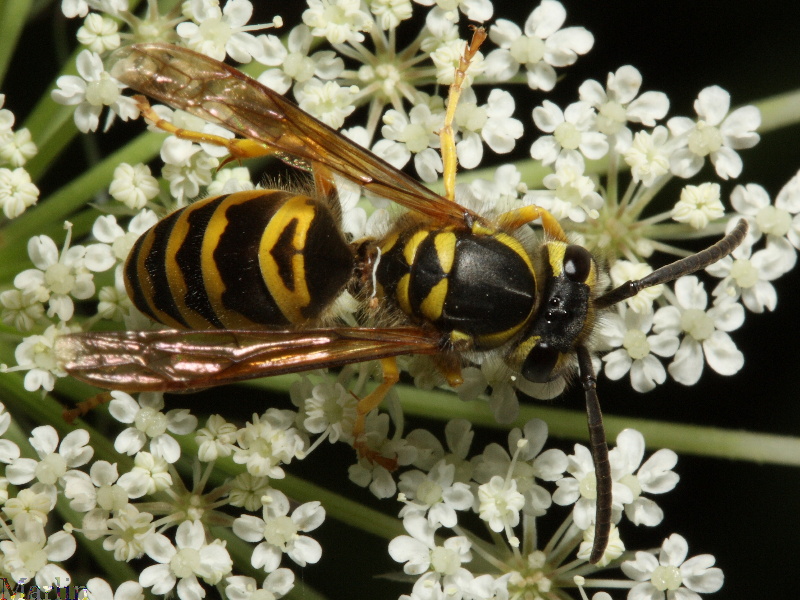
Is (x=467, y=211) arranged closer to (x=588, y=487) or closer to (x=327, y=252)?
(x=327, y=252)

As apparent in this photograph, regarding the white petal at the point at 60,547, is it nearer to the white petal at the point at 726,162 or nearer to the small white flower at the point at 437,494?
the small white flower at the point at 437,494

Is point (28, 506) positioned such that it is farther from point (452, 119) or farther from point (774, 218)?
point (774, 218)

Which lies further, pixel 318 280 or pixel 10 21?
pixel 10 21

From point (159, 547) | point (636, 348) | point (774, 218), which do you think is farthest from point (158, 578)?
point (774, 218)

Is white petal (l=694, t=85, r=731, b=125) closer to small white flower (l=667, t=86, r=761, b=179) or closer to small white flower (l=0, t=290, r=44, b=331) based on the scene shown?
small white flower (l=667, t=86, r=761, b=179)

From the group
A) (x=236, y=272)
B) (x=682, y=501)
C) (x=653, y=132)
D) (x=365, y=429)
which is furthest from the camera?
(x=682, y=501)

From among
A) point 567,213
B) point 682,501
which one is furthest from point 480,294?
point 682,501

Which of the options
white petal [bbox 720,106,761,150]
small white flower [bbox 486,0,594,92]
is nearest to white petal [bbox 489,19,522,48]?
small white flower [bbox 486,0,594,92]
